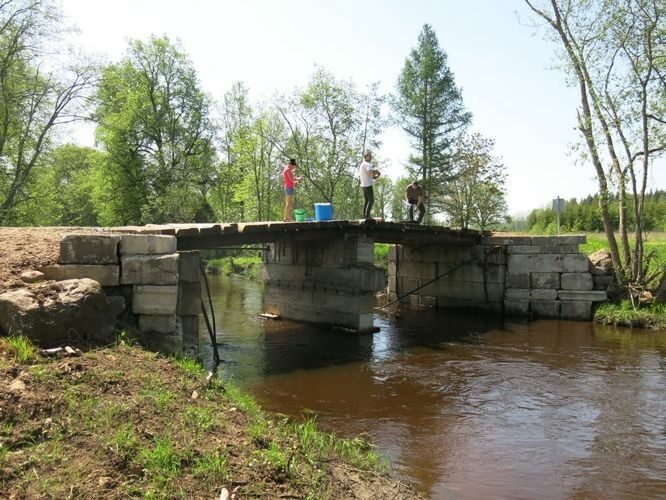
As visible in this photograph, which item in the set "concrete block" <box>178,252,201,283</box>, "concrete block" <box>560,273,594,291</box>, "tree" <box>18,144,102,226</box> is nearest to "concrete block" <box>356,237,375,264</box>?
"concrete block" <box>178,252,201,283</box>

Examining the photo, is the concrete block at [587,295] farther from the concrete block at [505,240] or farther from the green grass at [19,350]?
the green grass at [19,350]

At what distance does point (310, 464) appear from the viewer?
456 centimetres

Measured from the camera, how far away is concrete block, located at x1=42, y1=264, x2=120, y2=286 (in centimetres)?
699

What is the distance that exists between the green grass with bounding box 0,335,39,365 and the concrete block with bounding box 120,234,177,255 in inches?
89.1

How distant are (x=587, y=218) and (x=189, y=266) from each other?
3798 cm

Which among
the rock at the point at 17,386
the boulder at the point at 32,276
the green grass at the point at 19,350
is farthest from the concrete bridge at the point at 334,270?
the rock at the point at 17,386

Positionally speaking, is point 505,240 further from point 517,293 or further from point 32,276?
point 32,276

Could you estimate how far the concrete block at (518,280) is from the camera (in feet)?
60.5

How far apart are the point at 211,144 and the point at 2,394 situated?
32.3m

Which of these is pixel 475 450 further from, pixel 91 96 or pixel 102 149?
pixel 102 149

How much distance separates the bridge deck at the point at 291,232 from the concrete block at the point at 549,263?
69.6 inches

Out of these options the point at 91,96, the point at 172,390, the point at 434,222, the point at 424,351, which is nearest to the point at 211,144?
the point at 91,96

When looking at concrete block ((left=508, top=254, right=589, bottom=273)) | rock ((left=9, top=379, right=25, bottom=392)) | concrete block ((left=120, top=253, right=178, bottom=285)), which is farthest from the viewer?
concrete block ((left=508, top=254, right=589, bottom=273))

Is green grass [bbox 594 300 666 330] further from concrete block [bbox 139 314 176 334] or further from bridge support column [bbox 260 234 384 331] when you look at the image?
concrete block [bbox 139 314 176 334]
